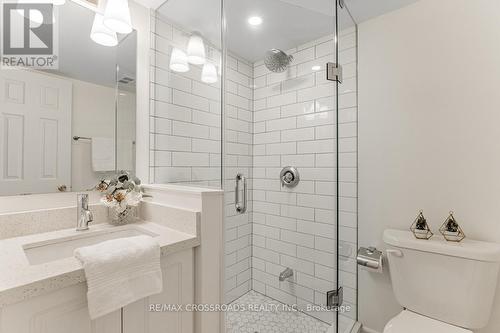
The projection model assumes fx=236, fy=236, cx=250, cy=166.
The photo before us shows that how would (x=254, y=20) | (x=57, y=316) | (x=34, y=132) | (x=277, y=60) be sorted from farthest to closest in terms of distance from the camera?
(x=277, y=60), (x=254, y=20), (x=34, y=132), (x=57, y=316)

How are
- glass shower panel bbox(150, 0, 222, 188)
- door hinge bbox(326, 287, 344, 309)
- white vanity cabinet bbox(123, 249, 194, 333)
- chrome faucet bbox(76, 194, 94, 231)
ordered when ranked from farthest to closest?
door hinge bbox(326, 287, 344, 309) < glass shower panel bbox(150, 0, 222, 188) < chrome faucet bbox(76, 194, 94, 231) < white vanity cabinet bbox(123, 249, 194, 333)

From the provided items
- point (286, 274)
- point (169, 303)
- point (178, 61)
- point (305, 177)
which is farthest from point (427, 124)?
point (169, 303)

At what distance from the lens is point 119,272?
0.79m

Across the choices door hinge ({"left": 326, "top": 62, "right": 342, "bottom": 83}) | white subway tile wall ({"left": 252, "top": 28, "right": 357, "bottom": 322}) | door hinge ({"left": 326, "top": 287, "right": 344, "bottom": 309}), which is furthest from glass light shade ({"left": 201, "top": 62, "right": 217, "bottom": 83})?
door hinge ({"left": 326, "top": 287, "right": 344, "bottom": 309})

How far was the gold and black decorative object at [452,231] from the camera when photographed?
1.24 metres

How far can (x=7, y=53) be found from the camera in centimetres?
107

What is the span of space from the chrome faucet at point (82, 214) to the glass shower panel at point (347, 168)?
1.44 meters

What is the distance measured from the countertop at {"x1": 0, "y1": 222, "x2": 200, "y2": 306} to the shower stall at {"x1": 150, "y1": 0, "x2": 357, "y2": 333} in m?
0.41

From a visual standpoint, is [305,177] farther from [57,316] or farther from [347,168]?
[57,316]

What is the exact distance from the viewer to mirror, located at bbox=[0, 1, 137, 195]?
1080 millimetres

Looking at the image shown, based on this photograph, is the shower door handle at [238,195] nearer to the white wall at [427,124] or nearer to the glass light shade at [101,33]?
the white wall at [427,124]

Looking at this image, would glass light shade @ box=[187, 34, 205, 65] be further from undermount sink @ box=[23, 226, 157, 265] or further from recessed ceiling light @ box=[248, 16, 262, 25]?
undermount sink @ box=[23, 226, 157, 265]

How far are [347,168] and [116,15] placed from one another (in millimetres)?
1647

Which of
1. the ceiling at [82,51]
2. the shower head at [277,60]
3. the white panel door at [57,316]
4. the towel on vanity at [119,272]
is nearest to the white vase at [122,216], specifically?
the towel on vanity at [119,272]
